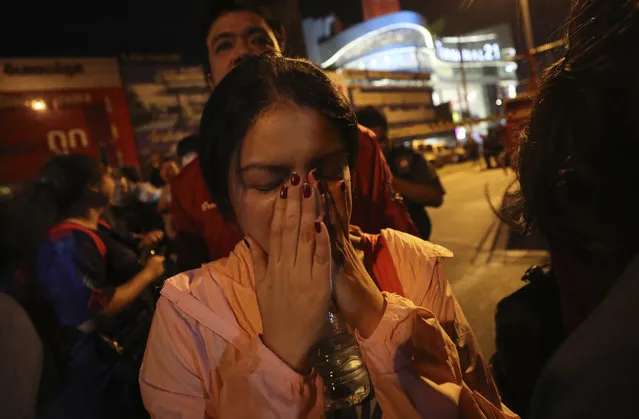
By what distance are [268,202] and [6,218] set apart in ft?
4.75

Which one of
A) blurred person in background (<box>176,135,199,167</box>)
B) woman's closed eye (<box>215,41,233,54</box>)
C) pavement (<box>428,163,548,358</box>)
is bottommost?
pavement (<box>428,163,548,358</box>)

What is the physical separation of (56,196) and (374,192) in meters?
1.85

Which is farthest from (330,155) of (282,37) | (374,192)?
(282,37)

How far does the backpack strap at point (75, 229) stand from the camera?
221 centimetres

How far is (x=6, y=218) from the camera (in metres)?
1.76

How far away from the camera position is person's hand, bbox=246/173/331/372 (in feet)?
2.72

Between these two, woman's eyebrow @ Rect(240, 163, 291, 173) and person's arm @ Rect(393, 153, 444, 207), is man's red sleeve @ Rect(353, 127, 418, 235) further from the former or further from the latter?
person's arm @ Rect(393, 153, 444, 207)

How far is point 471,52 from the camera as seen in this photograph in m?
39.5

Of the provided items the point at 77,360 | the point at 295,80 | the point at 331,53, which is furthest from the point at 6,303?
the point at 331,53

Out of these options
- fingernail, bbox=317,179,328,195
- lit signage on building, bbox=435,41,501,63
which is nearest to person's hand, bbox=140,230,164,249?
fingernail, bbox=317,179,328,195

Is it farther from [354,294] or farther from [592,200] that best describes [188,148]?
[592,200]

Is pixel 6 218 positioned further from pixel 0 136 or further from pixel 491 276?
pixel 0 136

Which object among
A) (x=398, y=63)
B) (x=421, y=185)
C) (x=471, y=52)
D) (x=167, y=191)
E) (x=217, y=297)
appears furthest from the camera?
(x=471, y=52)

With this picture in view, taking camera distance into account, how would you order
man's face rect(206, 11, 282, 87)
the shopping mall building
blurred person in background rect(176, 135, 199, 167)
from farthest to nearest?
1. the shopping mall building
2. blurred person in background rect(176, 135, 199, 167)
3. man's face rect(206, 11, 282, 87)
